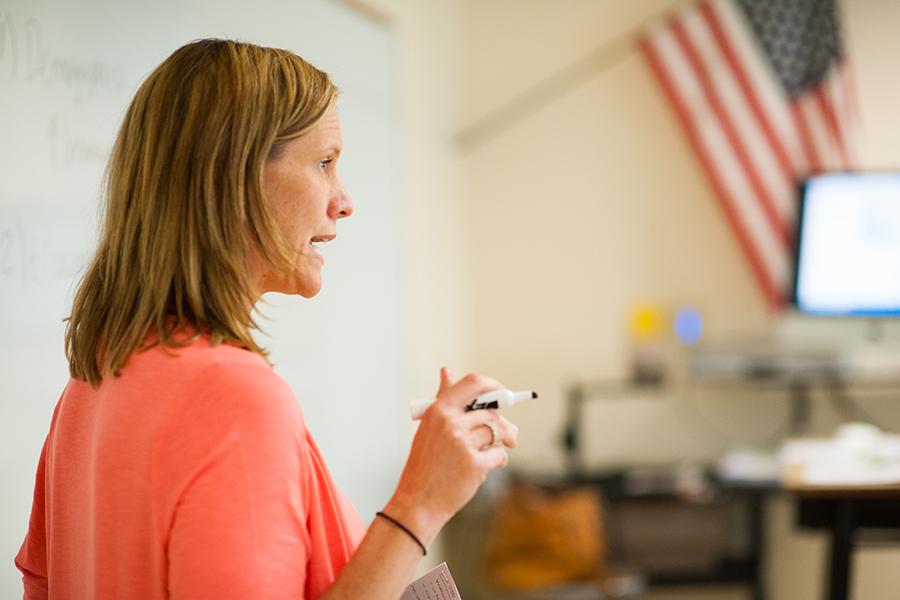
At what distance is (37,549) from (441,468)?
49 centimetres

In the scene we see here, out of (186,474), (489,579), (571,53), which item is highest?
(571,53)

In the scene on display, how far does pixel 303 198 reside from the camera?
103 cm

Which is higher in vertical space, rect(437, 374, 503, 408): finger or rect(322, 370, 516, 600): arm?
rect(437, 374, 503, 408): finger

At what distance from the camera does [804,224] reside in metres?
3.10

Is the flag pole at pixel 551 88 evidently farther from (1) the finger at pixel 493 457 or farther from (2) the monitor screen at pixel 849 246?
(1) the finger at pixel 493 457

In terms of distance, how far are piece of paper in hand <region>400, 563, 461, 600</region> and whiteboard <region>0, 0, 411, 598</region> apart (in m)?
0.34

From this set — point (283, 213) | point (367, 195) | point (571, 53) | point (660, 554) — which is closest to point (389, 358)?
point (367, 195)

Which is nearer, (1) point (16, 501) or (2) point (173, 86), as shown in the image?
(2) point (173, 86)

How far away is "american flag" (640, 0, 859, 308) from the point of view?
345 cm

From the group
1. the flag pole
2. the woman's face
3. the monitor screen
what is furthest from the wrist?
the flag pole

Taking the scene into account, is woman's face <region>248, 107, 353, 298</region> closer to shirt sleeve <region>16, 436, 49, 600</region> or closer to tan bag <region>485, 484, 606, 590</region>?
shirt sleeve <region>16, 436, 49, 600</region>

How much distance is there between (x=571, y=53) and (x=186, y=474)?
318 centimetres

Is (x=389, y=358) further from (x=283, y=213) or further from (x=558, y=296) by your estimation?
(x=283, y=213)

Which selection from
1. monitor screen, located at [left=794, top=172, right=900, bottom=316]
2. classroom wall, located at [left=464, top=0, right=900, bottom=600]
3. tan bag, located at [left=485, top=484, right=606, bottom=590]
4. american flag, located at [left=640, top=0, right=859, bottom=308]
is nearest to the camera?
monitor screen, located at [left=794, top=172, right=900, bottom=316]
